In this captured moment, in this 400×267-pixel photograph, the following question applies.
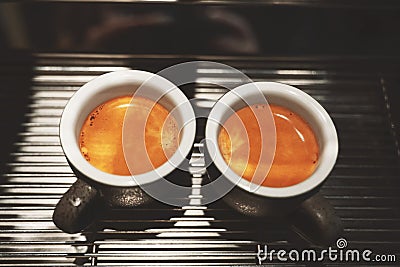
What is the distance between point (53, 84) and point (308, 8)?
0.35 metres

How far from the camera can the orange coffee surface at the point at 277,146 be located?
736 mm

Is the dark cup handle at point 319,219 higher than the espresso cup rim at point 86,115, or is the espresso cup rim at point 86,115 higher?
the espresso cup rim at point 86,115

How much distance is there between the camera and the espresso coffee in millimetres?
736

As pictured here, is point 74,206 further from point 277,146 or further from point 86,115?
point 277,146

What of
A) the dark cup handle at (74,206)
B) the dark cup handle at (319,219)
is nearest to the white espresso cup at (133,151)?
the dark cup handle at (74,206)

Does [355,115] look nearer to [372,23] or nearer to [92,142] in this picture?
[372,23]

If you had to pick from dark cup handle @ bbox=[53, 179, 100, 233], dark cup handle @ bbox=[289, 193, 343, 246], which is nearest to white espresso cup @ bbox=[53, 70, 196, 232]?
dark cup handle @ bbox=[53, 179, 100, 233]

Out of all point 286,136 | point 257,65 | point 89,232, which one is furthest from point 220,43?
point 89,232

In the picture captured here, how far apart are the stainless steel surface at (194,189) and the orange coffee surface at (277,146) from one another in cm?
8

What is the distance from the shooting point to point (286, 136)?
770mm

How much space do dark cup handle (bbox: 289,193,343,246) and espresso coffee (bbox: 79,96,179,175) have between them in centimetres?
16

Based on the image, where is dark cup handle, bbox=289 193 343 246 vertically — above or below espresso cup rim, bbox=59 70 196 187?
below

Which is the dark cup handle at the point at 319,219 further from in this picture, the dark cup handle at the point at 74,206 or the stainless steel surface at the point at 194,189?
the dark cup handle at the point at 74,206

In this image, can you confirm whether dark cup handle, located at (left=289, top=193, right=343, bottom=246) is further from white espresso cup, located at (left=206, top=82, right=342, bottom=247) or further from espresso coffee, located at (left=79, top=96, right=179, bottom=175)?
espresso coffee, located at (left=79, top=96, right=179, bottom=175)
